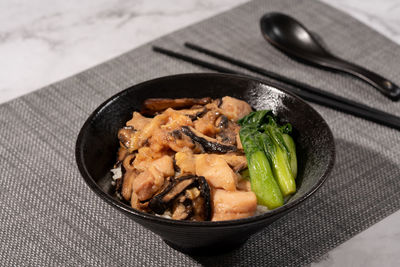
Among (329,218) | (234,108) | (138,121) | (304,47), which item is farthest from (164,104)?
(304,47)

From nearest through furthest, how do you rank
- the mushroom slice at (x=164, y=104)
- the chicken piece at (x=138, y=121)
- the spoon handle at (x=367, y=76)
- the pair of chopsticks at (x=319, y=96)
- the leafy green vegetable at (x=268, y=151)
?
the leafy green vegetable at (x=268, y=151), the chicken piece at (x=138, y=121), the mushroom slice at (x=164, y=104), the pair of chopsticks at (x=319, y=96), the spoon handle at (x=367, y=76)

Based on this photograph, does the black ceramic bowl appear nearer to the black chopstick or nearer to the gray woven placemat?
the gray woven placemat

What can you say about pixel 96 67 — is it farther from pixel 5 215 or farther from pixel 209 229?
pixel 209 229

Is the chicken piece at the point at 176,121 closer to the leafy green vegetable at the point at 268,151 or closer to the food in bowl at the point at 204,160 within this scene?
the food in bowl at the point at 204,160

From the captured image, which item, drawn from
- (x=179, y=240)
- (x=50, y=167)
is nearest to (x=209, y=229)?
(x=179, y=240)

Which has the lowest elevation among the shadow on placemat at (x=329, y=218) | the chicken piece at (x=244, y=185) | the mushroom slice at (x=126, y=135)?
the shadow on placemat at (x=329, y=218)

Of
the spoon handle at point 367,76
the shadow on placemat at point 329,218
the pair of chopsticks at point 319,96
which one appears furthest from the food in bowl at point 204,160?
the spoon handle at point 367,76

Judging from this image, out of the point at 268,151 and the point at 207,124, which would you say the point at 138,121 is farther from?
the point at 268,151

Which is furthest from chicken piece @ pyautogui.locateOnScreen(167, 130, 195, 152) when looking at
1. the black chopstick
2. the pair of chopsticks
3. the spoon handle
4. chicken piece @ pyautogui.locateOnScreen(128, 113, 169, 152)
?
the spoon handle
